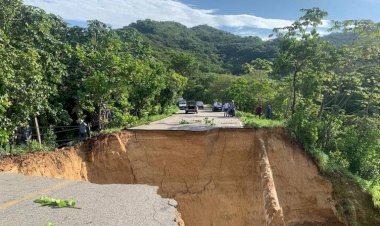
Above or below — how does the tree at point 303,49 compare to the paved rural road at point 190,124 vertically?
above

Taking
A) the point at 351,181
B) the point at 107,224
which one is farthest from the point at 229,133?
the point at 107,224

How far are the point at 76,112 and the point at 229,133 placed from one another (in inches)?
356

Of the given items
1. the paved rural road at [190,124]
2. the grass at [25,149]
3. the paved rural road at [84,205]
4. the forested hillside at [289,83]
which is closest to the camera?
the paved rural road at [84,205]

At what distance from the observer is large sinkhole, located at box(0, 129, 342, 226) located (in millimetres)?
18641

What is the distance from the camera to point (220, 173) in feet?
64.9

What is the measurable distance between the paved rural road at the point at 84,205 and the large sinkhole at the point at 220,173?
291 inches

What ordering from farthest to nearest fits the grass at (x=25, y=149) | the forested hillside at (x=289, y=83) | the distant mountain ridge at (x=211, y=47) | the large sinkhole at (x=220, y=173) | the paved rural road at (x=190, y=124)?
the distant mountain ridge at (x=211, y=47) < the paved rural road at (x=190, y=124) < the forested hillside at (x=289, y=83) < the large sinkhole at (x=220, y=173) < the grass at (x=25, y=149)

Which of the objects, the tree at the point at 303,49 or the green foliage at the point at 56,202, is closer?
the green foliage at the point at 56,202

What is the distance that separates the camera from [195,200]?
62.5ft

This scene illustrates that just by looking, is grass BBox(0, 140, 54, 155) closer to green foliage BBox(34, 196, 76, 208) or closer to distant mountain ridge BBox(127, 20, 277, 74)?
green foliage BBox(34, 196, 76, 208)

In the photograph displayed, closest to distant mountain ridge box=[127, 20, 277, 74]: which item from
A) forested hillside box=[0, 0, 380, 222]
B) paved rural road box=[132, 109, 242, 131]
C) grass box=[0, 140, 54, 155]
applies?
paved rural road box=[132, 109, 242, 131]

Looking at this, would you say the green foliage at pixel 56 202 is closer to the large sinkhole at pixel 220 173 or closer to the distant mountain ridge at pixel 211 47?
the large sinkhole at pixel 220 173

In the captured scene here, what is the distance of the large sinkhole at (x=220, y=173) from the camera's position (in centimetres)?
1864

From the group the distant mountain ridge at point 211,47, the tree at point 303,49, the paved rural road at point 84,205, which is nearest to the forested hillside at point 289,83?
the tree at point 303,49
